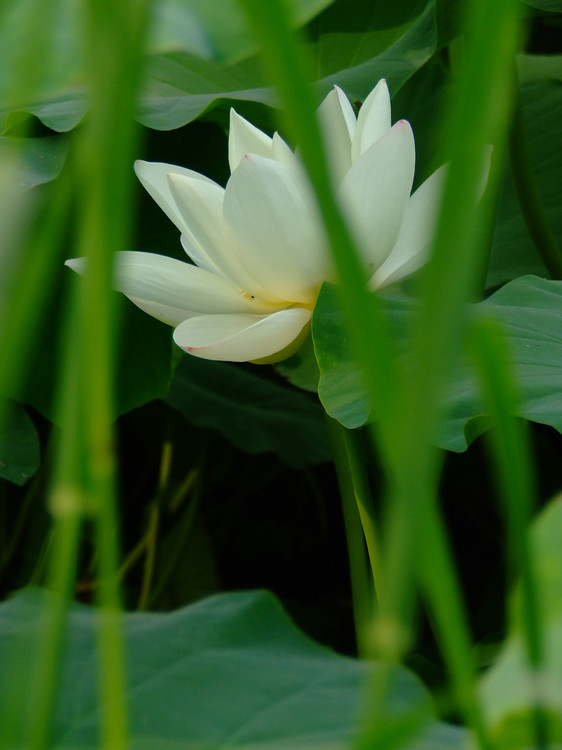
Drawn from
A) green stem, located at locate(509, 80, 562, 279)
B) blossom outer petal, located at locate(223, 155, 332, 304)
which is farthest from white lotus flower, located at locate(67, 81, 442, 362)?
green stem, located at locate(509, 80, 562, 279)

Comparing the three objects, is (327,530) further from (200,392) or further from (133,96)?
→ (133,96)

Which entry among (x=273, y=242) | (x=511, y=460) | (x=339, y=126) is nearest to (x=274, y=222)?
(x=273, y=242)

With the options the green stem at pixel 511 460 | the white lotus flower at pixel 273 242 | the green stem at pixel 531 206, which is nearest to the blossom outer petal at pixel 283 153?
the white lotus flower at pixel 273 242

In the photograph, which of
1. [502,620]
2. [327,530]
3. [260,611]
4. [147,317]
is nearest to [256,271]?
[260,611]

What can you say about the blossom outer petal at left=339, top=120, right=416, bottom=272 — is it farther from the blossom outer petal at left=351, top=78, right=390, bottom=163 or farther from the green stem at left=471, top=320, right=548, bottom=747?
the green stem at left=471, top=320, right=548, bottom=747

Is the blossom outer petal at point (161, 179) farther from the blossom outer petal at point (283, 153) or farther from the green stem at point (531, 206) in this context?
the green stem at point (531, 206)

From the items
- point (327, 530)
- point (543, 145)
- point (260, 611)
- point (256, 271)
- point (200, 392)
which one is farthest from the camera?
point (327, 530)

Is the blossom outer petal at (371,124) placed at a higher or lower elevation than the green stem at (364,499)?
higher

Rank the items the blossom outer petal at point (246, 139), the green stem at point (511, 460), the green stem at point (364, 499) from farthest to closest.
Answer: the blossom outer petal at point (246, 139), the green stem at point (364, 499), the green stem at point (511, 460)
